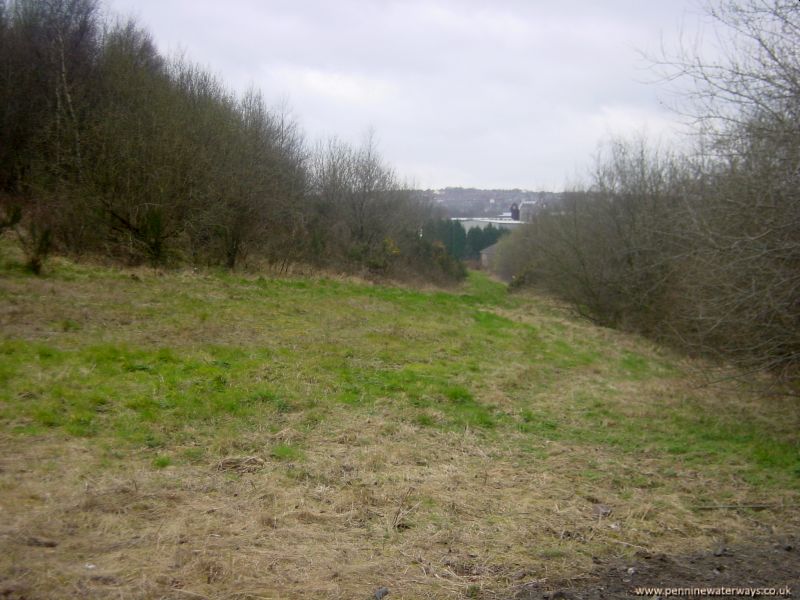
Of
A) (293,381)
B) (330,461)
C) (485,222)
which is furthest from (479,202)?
(330,461)

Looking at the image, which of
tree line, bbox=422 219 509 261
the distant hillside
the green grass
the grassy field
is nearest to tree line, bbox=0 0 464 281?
the green grass

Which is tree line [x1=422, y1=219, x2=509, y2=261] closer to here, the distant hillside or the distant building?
the distant building

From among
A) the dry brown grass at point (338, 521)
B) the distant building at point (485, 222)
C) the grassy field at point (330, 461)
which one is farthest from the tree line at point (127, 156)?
the distant building at point (485, 222)

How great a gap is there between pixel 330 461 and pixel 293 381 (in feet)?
8.48

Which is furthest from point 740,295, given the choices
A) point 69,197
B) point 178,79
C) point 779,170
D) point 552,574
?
point 178,79

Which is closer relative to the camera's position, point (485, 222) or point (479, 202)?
point (485, 222)

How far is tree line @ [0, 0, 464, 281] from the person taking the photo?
16781mm

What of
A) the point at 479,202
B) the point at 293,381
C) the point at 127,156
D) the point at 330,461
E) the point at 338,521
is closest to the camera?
the point at 338,521

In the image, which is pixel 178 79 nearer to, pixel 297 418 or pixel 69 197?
pixel 69 197

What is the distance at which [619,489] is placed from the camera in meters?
5.60

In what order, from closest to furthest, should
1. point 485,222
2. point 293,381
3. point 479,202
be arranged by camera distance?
1. point 293,381
2. point 485,222
3. point 479,202

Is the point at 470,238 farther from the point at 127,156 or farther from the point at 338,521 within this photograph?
the point at 338,521

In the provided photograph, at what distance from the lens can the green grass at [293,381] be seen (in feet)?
20.3

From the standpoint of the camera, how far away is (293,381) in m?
8.03
